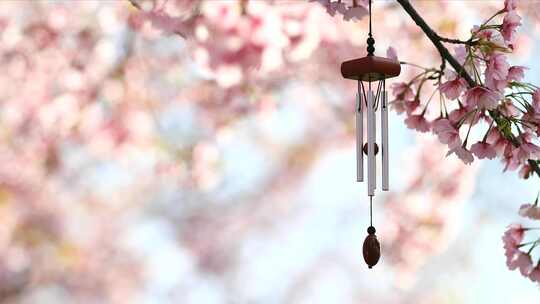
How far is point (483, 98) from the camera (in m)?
1.21

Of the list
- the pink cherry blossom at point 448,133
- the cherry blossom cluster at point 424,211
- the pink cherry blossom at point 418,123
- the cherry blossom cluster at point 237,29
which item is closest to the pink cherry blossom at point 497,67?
the pink cherry blossom at point 448,133

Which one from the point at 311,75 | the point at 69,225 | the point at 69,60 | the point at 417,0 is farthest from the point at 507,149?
the point at 69,225

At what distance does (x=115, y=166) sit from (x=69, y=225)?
0.25 metres

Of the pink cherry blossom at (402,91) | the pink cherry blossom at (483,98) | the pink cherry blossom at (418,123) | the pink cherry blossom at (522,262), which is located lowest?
the pink cherry blossom at (522,262)

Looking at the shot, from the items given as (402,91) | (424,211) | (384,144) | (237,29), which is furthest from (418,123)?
(424,211)

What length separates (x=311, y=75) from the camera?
2.67 meters

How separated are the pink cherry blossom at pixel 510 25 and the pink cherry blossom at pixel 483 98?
9 centimetres

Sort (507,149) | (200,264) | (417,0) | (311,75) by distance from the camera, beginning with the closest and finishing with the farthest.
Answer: (507,149)
(417,0)
(311,75)
(200,264)

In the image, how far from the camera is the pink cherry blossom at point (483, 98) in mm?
1200

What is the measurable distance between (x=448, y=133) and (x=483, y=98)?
0.32 ft

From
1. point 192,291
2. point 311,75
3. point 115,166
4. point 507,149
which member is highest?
point 311,75

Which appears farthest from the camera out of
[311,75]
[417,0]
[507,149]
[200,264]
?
[200,264]

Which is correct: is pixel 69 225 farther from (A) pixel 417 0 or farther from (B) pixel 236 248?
(A) pixel 417 0

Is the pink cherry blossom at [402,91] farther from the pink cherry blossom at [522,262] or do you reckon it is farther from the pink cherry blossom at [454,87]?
the pink cherry blossom at [522,262]
